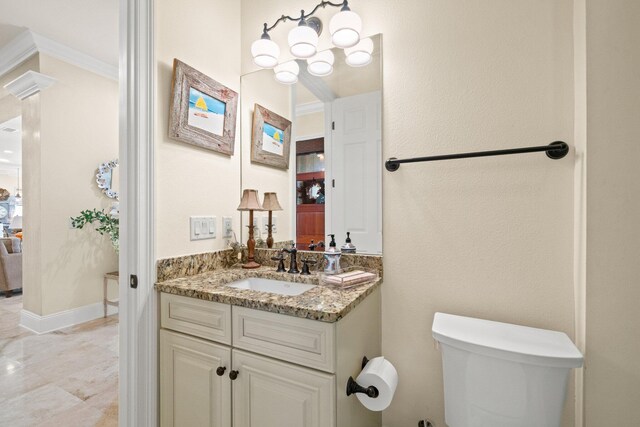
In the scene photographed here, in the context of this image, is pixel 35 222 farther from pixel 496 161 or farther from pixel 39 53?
pixel 496 161

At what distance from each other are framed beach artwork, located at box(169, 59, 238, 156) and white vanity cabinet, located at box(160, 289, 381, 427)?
30.5 inches

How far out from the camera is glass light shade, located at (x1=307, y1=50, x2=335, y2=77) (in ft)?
5.06

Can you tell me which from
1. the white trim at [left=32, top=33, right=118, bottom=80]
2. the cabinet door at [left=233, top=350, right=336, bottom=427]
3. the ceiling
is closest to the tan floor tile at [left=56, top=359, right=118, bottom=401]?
the cabinet door at [left=233, top=350, right=336, bottom=427]

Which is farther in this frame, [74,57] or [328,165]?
[74,57]

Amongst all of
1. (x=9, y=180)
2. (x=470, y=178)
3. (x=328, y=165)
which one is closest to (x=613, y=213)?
(x=470, y=178)

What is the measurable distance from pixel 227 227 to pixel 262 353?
842 mm

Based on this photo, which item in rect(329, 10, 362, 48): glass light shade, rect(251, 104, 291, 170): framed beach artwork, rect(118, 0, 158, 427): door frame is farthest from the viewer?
rect(251, 104, 291, 170): framed beach artwork

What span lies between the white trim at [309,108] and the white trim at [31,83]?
9.03ft

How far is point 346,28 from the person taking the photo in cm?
137

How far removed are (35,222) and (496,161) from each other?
3805mm

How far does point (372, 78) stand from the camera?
4.75ft

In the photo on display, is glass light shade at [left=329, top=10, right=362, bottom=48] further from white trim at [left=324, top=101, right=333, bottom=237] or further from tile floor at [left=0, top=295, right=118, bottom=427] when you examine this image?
tile floor at [left=0, top=295, right=118, bottom=427]

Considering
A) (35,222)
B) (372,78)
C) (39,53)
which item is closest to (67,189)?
(35,222)

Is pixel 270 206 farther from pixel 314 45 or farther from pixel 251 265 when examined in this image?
pixel 314 45
